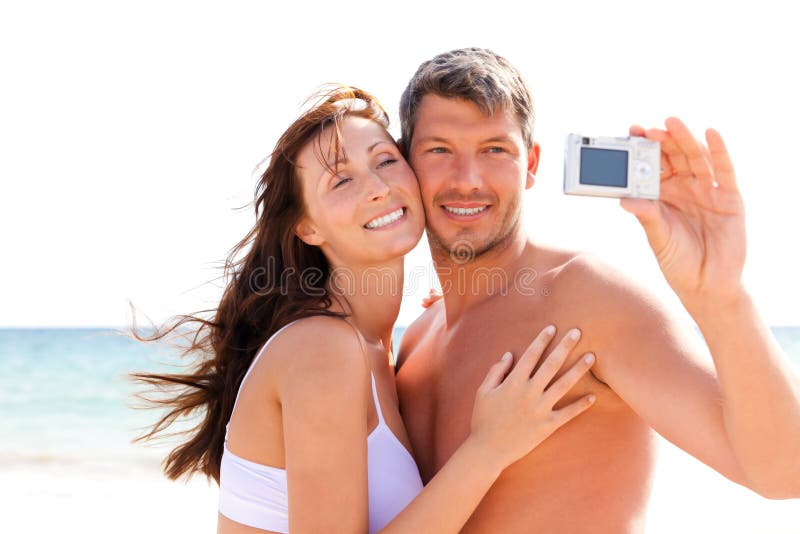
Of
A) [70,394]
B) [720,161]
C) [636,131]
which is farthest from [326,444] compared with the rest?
[70,394]

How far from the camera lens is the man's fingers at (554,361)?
9.62 feet

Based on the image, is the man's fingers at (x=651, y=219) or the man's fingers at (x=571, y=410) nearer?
the man's fingers at (x=651, y=219)

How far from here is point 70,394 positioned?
75.3ft

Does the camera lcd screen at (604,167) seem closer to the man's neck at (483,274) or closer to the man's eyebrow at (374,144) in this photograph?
the man's neck at (483,274)

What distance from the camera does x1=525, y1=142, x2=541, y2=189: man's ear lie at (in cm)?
395

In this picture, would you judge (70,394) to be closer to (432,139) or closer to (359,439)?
(432,139)

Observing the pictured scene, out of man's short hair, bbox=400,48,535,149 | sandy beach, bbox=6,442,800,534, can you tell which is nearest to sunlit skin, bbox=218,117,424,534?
man's short hair, bbox=400,48,535,149

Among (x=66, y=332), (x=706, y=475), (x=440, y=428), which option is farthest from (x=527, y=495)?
(x=66, y=332)

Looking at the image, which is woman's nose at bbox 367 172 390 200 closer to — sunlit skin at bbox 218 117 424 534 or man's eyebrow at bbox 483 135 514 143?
sunlit skin at bbox 218 117 424 534

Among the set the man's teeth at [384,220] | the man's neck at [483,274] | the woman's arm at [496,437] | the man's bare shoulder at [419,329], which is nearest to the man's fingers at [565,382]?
the woman's arm at [496,437]

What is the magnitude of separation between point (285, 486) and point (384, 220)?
3.91 feet

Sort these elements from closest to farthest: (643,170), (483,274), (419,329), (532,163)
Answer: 1. (643,170)
2. (483,274)
3. (532,163)
4. (419,329)

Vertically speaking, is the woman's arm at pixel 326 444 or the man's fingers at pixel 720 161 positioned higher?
the man's fingers at pixel 720 161

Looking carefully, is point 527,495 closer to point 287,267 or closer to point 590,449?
point 590,449
